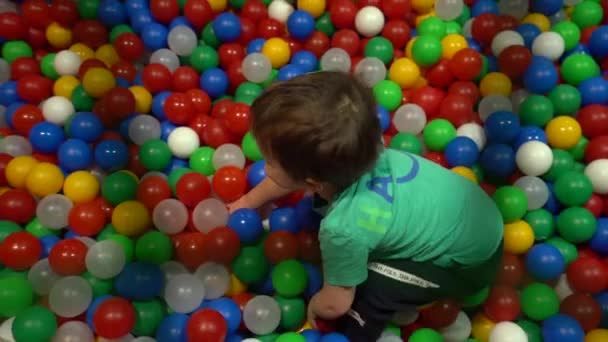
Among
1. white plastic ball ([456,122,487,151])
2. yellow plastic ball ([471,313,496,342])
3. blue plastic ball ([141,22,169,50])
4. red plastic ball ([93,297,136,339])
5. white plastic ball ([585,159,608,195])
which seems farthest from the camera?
blue plastic ball ([141,22,169,50])

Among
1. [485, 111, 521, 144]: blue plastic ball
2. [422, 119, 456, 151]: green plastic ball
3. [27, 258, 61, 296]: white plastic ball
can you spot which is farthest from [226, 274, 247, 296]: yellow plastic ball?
[485, 111, 521, 144]: blue plastic ball

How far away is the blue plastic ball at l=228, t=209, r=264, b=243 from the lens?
1.18 meters

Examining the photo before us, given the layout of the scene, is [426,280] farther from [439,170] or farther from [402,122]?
[402,122]

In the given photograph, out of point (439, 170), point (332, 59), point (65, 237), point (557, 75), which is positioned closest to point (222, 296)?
point (65, 237)

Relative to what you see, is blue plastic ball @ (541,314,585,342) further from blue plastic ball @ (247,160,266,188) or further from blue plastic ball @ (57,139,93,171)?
blue plastic ball @ (57,139,93,171)

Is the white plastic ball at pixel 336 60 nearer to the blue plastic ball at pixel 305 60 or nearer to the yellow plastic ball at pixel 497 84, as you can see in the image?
the blue plastic ball at pixel 305 60

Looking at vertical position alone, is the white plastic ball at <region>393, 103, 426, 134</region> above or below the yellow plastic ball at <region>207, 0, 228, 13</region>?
below

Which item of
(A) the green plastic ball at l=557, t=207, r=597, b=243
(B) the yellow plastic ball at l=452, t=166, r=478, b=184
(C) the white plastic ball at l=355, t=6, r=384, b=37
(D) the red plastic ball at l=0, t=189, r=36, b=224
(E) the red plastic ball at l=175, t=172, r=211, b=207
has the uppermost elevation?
(C) the white plastic ball at l=355, t=6, r=384, b=37

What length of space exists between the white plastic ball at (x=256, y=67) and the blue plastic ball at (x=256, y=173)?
0.27m

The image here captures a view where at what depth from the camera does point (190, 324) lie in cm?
104

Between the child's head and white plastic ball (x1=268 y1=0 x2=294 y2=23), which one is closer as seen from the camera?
the child's head

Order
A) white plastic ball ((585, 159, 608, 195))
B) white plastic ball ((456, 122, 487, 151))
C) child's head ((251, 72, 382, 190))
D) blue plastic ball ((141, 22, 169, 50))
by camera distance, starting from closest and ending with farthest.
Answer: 1. child's head ((251, 72, 382, 190))
2. white plastic ball ((585, 159, 608, 195))
3. white plastic ball ((456, 122, 487, 151))
4. blue plastic ball ((141, 22, 169, 50))

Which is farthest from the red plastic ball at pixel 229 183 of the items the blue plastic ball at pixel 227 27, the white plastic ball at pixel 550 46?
the white plastic ball at pixel 550 46

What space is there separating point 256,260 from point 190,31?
0.69 metres
